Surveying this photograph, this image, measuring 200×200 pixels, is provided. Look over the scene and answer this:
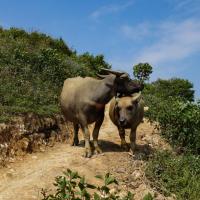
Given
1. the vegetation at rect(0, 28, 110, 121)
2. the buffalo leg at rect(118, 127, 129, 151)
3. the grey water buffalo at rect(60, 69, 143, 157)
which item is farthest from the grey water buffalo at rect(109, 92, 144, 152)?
the vegetation at rect(0, 28, 110, 121)

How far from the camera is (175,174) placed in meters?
11.2

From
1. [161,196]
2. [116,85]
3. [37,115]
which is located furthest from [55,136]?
[161,196]

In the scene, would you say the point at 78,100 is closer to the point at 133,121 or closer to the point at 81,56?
the point at 133,121

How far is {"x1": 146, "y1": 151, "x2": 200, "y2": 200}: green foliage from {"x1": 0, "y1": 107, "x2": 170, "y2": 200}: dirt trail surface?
0.87ft

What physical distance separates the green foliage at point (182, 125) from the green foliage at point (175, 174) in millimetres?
1781

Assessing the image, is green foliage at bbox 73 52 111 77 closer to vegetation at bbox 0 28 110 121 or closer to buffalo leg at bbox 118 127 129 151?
vegetation at bbox 0 28 110 121

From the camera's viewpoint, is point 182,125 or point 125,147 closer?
point 125,147

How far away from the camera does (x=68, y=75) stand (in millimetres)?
20703

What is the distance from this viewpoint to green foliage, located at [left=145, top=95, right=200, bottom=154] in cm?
1395

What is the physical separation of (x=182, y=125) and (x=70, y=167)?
15.0 ft

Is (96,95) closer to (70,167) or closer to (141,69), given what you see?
(70,167)

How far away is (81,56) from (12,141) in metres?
17.7

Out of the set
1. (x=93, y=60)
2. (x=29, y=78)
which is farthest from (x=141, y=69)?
(x=29, y=78)

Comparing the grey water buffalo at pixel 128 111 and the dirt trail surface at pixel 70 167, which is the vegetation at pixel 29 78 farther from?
the grey water buffalo at pixel 128 111
